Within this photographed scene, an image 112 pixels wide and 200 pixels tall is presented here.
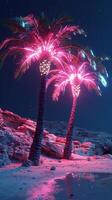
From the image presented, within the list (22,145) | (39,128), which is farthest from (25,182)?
(22,145)

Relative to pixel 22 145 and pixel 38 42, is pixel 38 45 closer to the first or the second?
pixel 38 42

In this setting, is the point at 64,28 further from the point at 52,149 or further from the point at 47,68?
the point at 52,149

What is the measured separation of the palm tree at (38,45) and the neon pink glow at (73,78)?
5862mm

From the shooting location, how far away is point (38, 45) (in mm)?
25781

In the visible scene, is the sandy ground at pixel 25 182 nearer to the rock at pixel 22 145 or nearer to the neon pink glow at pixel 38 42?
the rock at pixel 22 145

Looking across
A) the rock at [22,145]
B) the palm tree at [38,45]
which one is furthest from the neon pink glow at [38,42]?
the rock at [22,145]

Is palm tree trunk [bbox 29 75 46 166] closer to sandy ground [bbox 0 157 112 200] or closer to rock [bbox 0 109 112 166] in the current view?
rock [bbox 0 109 112 166]

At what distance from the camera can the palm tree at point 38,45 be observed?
2494 centimetres

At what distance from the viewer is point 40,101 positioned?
2558 centimetres

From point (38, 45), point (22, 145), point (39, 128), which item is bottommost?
point (22, 145)

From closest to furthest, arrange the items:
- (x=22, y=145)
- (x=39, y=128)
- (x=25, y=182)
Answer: (x=25, y=182) < (x=39, y=128) < (x=22, y=145)

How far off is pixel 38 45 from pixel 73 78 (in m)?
7.81

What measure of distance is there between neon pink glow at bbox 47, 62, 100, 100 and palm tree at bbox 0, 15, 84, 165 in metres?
5.86

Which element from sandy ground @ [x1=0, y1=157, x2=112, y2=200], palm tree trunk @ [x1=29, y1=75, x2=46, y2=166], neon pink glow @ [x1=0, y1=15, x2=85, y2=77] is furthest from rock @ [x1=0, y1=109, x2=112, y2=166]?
neon pink glow @ [x1=0, y1=15, x2=85, y2=77]
